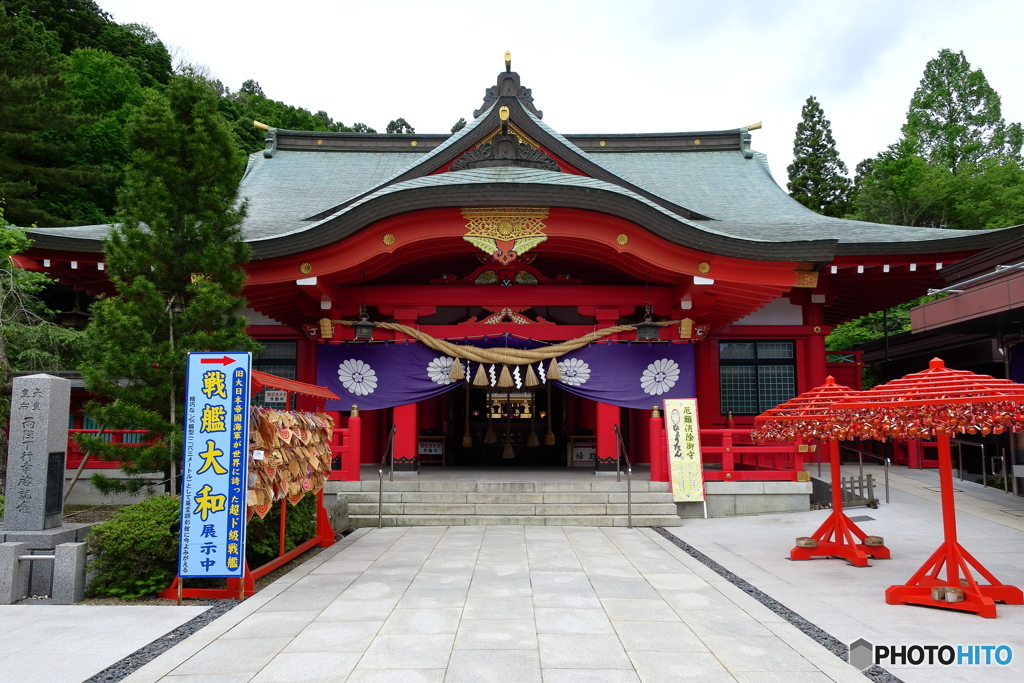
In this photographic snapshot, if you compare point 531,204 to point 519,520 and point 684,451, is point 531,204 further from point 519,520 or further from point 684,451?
point 519,520

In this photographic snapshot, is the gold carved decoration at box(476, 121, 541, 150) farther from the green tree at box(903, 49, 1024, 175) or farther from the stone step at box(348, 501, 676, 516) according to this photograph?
the green tree at box(903, 49, 1024, 175)

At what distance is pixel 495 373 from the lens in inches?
442

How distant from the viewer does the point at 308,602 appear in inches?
218

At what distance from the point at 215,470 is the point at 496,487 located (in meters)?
5.26

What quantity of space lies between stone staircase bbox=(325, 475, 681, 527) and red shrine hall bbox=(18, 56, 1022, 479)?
0.55 m

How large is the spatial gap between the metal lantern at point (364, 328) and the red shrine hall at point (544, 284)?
4cm

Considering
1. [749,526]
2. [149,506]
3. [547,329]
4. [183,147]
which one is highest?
[183,147]

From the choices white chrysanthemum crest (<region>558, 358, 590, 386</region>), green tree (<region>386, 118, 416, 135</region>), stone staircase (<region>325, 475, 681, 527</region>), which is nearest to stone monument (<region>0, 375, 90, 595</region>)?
stone staircase (<region>325, 475, 681, 527</region>)

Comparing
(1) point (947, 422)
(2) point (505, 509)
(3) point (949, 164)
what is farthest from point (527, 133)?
(3) point (949, 164)

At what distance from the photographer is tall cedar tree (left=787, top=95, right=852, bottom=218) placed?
3481cm

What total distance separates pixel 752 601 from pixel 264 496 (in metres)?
4.53

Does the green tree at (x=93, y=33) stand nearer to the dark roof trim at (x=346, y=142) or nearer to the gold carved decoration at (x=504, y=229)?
the dark roof trim at (x=346, y=142)

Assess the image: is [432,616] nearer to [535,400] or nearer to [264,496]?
[264,496]

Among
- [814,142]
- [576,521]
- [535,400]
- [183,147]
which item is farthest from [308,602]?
[814,142]
